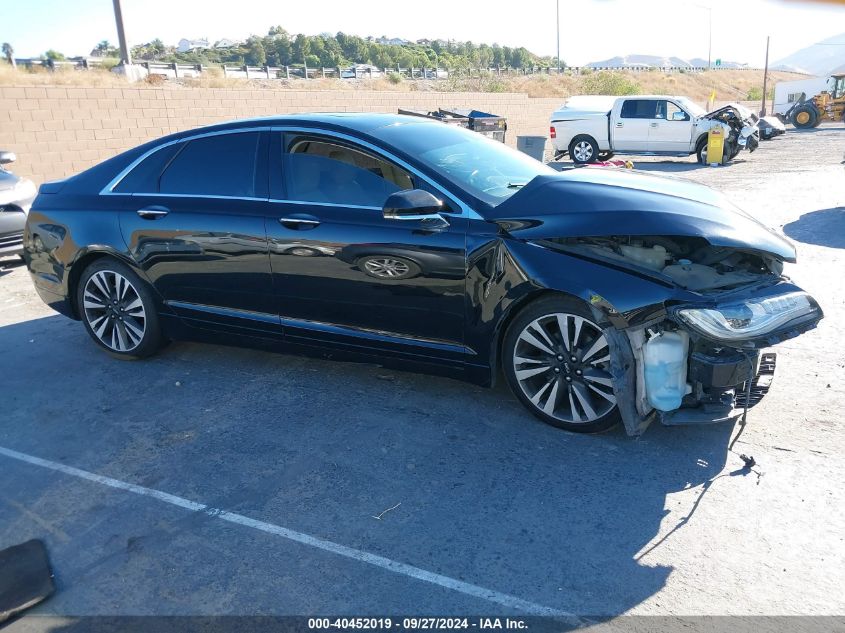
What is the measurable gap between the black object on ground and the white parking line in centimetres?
57

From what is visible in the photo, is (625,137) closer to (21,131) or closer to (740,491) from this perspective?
(21,131)

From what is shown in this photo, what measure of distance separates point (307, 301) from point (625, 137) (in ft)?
56.8

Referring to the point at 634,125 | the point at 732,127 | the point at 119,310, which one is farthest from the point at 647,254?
the point at 732,127

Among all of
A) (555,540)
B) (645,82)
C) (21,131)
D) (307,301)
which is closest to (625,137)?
(21,131)

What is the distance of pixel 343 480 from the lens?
3.70 meters

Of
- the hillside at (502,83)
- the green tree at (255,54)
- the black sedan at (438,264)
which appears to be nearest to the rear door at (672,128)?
the hillside at (502,83)

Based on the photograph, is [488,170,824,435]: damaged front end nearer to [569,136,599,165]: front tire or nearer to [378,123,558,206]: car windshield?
[378,123,558,206]: car windshield

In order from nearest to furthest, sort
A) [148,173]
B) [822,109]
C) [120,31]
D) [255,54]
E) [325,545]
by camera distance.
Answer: [325,545]
[148,173]
[120,31]
[822,109]
[255,54]

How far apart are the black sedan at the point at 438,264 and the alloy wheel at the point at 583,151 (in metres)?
16.0

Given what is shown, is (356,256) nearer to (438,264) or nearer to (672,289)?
(438,264)

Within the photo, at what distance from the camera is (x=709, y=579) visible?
285 cm

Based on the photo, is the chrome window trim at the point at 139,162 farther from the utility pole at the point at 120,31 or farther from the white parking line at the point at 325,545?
the utility pole at the point at 120,31

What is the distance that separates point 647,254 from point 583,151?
1739 centimetres

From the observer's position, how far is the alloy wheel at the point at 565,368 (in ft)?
12.7
